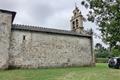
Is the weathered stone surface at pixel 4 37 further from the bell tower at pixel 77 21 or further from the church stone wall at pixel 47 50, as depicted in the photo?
the bell tower at pixel 77 21

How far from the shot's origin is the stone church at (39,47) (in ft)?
59.5

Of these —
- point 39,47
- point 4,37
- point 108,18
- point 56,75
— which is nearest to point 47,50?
point 39,47

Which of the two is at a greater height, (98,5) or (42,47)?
(98,5)

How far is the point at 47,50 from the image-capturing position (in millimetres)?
20516

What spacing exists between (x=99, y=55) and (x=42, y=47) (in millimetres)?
47713

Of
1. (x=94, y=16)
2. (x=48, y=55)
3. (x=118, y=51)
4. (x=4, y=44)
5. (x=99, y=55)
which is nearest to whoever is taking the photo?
(x=118, y=51)

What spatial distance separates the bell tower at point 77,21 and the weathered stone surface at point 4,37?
10.3 metres

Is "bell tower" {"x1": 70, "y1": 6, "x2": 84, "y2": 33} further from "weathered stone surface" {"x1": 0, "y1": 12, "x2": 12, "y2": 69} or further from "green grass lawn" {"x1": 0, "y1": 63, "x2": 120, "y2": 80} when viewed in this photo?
"green grass lawn" {"x1": 0, "y1": 63, "x2": 120, "y2": 80}

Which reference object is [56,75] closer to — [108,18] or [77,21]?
[108,18]

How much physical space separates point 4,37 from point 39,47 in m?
3.92

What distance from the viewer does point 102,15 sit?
706 cm

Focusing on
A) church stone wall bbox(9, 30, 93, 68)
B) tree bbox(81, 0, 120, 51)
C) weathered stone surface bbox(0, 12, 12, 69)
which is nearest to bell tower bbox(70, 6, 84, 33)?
church stone wall bbox(9, 30, 93, 68)

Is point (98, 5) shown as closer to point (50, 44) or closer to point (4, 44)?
point (4, 44)

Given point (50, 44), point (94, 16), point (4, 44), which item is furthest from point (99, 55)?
point (94, 16)
